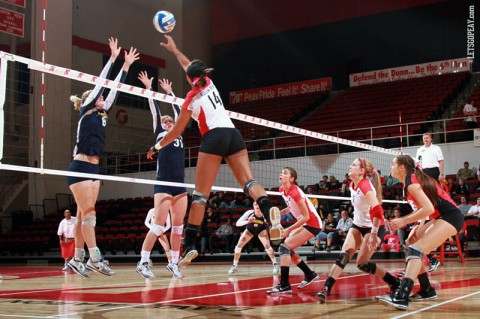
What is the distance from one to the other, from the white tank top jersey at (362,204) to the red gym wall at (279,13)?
66.9 ft

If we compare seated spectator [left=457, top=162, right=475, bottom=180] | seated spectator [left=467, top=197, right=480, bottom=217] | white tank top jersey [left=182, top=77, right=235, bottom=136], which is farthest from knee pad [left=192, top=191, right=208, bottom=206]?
seated spectator [left=457, top=162, right=475, bottom=180]

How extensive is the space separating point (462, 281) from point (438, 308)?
2.65 metres

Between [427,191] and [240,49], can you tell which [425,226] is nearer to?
[427,191]

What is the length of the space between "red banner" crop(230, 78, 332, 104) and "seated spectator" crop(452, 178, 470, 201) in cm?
1188

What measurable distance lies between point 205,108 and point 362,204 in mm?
2050

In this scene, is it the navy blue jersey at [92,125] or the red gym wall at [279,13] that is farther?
the red gym wall at [279,13]

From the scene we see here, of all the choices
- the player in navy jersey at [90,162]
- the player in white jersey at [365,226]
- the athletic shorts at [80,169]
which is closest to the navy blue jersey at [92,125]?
the player in navy jersey at [90,162]

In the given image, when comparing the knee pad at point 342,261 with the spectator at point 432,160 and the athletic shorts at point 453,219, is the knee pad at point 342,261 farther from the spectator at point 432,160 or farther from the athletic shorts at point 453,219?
the spectator at point 432,160

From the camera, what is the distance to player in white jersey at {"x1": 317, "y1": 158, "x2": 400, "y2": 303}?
5188 millimetres

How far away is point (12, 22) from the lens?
2011 cm

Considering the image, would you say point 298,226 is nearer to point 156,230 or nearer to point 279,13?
point 156,230

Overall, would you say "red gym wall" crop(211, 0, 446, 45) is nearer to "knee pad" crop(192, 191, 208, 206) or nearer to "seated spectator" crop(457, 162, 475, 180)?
"seated spectator" crop(457, 162, 475, 180)

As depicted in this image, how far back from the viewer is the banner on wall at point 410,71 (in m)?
23.2

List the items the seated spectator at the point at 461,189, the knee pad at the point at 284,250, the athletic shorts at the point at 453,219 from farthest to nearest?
the seated spectator at the point at 461,189
the knee pad at the point at 284,250
the athletic shorts at the point at 453,219
